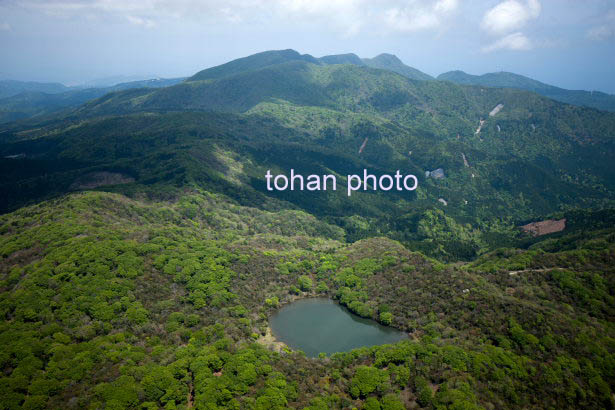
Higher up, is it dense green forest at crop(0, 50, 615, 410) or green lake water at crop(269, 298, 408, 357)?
dense green forest at crop(0, 50, 615, 410)

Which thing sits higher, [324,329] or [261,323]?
[261,323]

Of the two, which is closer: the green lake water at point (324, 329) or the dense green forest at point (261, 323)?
the dense green forest at point (261, 323)

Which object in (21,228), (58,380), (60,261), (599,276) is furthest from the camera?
(21,228)

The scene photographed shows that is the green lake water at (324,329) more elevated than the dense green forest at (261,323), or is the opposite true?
the dense green forest at (261,323)

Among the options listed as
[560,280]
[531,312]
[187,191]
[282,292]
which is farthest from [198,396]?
[187,191]

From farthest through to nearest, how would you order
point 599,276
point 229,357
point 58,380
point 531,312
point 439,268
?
point 439,268 < point 599,276 < point 531,312 < point 229,357 < point 58,380

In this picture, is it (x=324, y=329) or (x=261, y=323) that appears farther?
(x=324, y=329)

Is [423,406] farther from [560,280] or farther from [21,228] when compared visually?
[21,228]

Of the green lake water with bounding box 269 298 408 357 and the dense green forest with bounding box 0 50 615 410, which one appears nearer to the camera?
the dense green forest with bounding box 0 50 615 410
